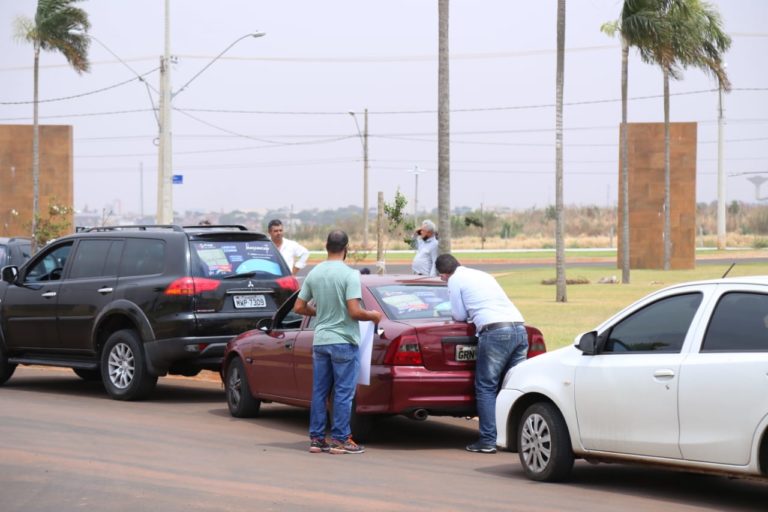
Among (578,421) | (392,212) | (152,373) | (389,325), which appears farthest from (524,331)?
(392,212)

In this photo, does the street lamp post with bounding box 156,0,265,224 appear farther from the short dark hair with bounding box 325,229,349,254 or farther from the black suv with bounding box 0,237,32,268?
the short dark hair with bounding box 325,229,349,254

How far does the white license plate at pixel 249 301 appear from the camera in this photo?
14531mm

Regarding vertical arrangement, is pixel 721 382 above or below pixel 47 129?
below

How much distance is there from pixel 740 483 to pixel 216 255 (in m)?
7.05

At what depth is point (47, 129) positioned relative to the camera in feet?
183

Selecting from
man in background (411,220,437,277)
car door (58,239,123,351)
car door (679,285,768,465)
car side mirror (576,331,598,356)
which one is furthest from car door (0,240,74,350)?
car door (679,285,768,465)

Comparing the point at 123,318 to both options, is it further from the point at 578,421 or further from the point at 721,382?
the point at 721,382

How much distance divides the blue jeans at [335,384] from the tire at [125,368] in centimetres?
403

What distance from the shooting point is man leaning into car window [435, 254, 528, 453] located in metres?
11.0

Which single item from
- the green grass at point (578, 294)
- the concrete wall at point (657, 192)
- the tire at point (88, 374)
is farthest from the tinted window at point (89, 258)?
the concrete wall at point (657, 192)

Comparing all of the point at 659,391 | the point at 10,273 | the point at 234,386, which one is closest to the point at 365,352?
the point at 234,386

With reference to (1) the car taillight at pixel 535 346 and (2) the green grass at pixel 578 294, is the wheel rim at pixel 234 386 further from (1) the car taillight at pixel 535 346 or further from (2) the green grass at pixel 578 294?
(2) the green grass at pixel 578 294

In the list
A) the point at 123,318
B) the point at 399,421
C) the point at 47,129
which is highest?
the point at 47,129

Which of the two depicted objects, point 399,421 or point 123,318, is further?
point 123,318
